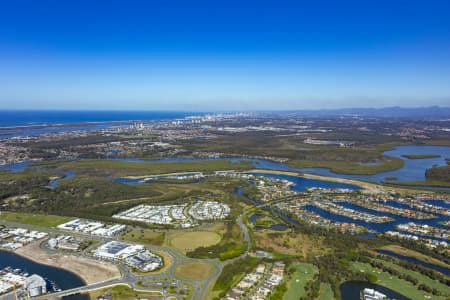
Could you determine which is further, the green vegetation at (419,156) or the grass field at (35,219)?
the green vegetation at (419,156)

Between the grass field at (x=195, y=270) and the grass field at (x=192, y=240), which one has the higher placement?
the grass field at (x=192, y=240)

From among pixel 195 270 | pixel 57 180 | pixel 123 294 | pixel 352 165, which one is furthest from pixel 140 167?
pixel 123 294

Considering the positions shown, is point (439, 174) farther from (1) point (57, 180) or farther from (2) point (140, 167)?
(1) point (57, 180)

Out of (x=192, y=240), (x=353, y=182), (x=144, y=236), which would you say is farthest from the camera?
(x=353, y=182)

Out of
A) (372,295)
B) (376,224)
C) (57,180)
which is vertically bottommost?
(372,295)

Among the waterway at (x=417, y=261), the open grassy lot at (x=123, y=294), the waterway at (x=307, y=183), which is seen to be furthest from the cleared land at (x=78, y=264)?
the waterway at (x=307, y=183)

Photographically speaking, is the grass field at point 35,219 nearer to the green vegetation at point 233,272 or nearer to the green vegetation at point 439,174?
the green vegetation at point 233,272

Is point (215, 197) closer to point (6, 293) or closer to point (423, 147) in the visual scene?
point (6, 293)
